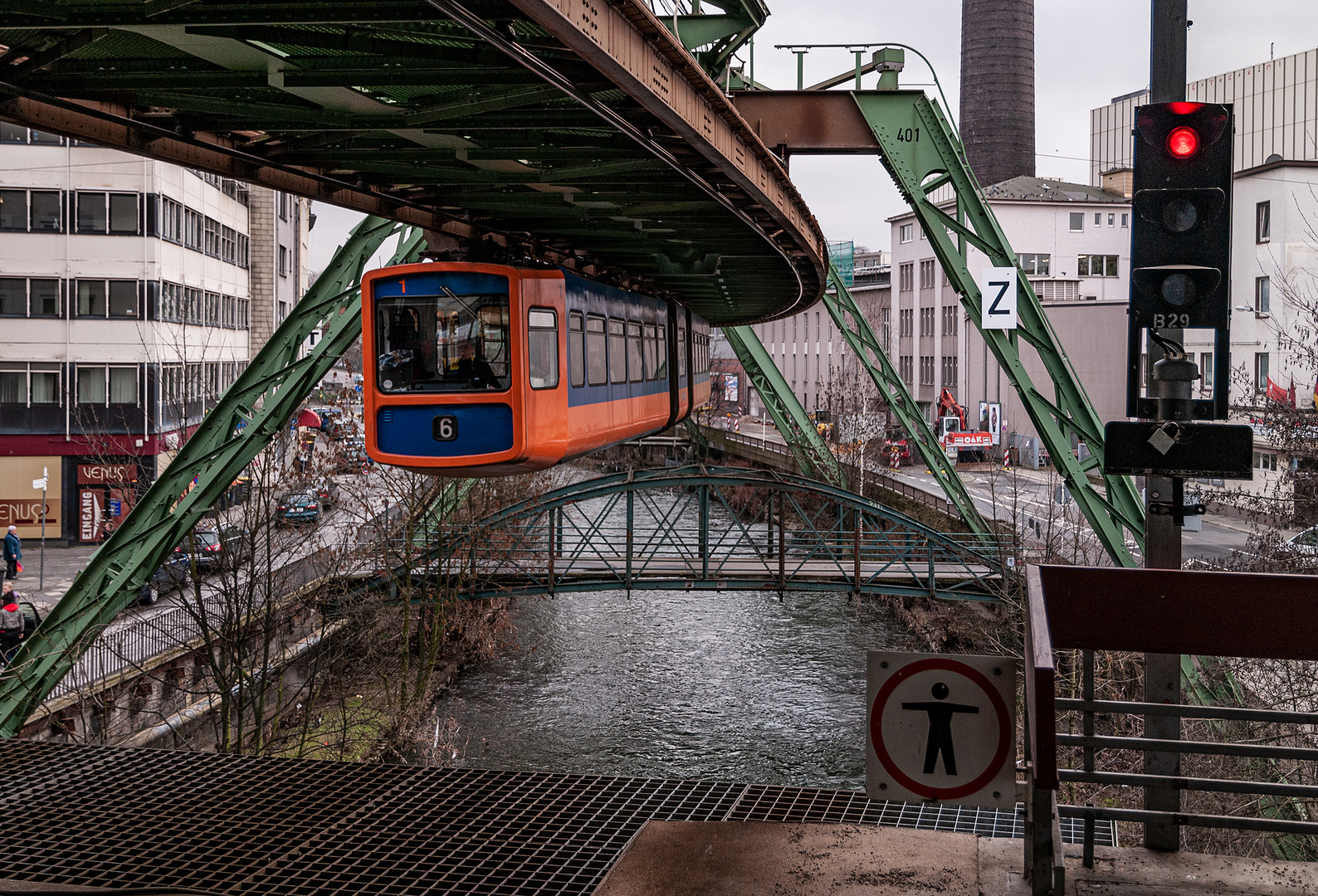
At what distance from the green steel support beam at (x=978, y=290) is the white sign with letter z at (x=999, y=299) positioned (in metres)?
0.16

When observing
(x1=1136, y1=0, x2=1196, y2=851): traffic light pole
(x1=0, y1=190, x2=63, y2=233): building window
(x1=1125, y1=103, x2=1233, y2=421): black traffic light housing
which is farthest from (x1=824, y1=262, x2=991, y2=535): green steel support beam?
(x1=0, y1=190, x2=63, y2=233): building window

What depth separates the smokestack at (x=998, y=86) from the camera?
6338 cm

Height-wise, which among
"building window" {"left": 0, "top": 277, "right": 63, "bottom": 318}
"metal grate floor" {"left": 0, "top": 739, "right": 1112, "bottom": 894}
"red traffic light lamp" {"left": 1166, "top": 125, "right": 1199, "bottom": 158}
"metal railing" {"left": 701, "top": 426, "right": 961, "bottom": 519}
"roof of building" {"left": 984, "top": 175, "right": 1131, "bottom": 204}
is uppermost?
"roof of building" {"left": 984, "top": 175, "right": 1131, "bottom": 204}

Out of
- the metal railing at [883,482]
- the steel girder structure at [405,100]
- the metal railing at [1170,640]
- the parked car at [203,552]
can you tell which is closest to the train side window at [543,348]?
the steel girder structure at [405,100]

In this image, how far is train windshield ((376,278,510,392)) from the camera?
12.6 meters

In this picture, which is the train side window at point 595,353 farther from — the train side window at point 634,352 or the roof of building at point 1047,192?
the roof of building at point 1047,192

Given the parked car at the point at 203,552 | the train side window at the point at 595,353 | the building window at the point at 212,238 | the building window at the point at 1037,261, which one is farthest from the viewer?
the building window at the point at 1037,261

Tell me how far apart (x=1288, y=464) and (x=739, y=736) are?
1154 centimetres

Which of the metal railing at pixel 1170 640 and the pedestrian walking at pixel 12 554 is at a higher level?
the metal railing at pixel 1170 640

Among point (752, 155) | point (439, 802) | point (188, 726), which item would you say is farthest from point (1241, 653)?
point (188, 726)

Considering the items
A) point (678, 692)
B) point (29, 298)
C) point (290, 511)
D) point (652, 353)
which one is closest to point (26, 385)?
point (29, 298)

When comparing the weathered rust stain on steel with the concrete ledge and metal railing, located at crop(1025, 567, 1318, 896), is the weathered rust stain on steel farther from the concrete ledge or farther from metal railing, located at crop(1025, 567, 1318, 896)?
the concrete ledge

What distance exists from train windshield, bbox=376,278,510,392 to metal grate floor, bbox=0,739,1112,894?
571 cm

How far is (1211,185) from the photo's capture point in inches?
234
